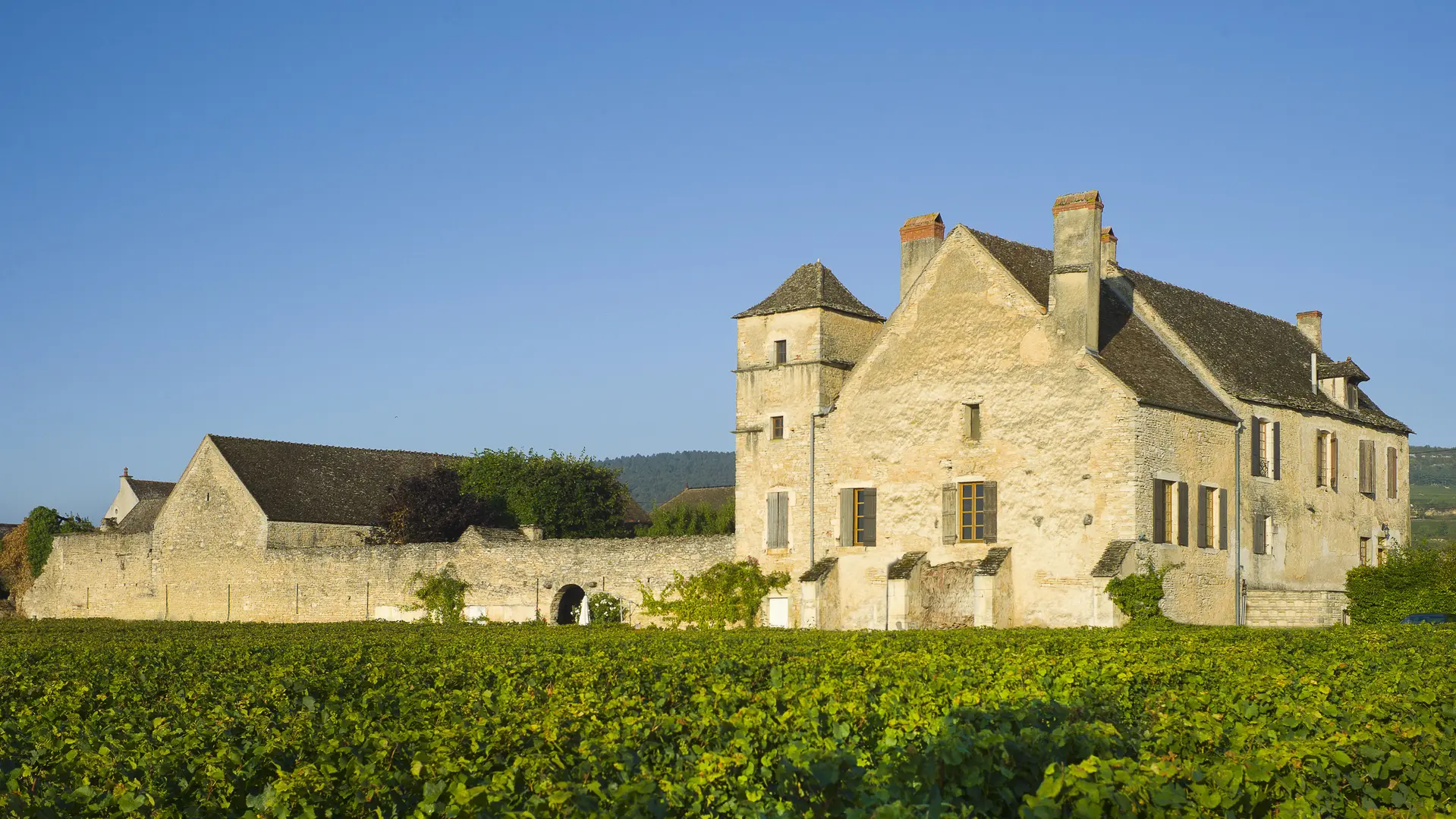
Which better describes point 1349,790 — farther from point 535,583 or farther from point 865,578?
point 535,583

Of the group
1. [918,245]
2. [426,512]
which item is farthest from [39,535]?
[918,245]

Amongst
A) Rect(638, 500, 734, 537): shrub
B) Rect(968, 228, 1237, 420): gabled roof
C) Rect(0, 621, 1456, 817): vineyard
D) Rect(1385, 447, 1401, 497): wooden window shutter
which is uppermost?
Rect(968, 228, 1237, 420): gabled roof

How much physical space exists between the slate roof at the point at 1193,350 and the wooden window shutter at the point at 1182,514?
1601 millimetres

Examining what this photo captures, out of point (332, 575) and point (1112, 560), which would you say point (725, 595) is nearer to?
point (1112, 560)

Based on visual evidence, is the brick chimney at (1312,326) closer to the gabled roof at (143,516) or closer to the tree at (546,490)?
the tree at (546,490)

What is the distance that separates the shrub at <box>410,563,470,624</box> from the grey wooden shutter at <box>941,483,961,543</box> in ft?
48.4

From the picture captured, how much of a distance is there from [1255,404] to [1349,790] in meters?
24.8

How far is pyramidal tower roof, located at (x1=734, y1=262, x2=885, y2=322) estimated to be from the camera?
3519 cm

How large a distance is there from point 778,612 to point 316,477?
2370 centimetres

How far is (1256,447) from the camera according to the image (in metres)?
31.7

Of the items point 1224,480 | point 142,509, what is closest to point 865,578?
point 1224,480

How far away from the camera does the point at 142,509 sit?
209 feet

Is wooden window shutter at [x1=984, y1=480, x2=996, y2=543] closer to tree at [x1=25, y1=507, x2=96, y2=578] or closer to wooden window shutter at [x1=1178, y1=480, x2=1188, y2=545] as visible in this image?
wooden window shutter at [x1=1178, y1=480, x2=1188, y2=545]

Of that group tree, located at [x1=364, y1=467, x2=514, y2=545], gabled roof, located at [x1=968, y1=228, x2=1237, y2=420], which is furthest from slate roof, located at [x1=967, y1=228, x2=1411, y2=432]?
tree, located at [x1=364, y1=467, x2=514, y2=545]
